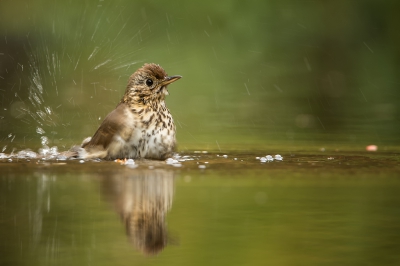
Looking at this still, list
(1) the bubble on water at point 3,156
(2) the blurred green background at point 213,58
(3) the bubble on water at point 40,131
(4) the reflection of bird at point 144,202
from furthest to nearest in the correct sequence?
(2) the blurred green background at point 213,58 < (3) the bubble on water at point 40,131 < (1) the bubble on water at point 3,156 < (4) the reflection of bird at point 144,202

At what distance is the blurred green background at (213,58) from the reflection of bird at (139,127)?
4332mm

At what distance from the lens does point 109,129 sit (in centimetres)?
852

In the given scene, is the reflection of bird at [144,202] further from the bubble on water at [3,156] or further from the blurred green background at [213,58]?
the blurred green background at [213,58]

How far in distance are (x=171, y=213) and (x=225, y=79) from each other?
14.4 meters

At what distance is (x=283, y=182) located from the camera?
6.93 metres

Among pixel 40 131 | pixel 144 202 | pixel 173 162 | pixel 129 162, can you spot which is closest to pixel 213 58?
pixel 40 131

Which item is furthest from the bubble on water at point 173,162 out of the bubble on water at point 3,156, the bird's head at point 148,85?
the bubble on water at point 3,156

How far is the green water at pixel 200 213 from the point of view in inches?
172

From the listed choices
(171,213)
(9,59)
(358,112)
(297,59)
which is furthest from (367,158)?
(297,59)

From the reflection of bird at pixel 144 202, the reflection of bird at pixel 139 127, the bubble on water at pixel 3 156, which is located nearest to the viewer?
the reflection of bird at pixel 144 202

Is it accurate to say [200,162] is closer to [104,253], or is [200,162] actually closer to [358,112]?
[104,253]

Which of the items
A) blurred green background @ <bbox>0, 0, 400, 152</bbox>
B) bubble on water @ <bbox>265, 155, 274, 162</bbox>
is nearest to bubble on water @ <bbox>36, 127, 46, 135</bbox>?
blurred green background @ <bbox>0, 0, 400, 152</bbox>

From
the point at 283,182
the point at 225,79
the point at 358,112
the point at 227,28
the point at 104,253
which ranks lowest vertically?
the point at 104,253

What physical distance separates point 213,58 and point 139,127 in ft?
40.4
